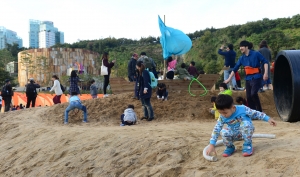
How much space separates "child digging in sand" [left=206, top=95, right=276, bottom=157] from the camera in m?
3.91

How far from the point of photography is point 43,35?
144 metres

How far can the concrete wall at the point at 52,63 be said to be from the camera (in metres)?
52.1

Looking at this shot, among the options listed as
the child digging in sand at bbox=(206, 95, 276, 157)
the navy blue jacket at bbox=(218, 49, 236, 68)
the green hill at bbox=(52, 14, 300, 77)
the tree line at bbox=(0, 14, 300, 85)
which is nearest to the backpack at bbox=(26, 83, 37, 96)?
the navy blue jacket at bbox=(218, 49, 236, 68)

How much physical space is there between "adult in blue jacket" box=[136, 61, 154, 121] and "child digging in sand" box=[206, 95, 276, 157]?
4.63 metres

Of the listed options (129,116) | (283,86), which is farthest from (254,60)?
(129,116)

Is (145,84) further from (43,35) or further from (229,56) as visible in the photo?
(43,35)

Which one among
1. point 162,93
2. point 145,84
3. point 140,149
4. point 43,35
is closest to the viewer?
point 140,149

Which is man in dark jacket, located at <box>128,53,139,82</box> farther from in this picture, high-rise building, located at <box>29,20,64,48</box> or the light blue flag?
high-rise building, located at <box>29,20,64,48</box>

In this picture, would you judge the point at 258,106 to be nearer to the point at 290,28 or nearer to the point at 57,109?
the point at 57,109

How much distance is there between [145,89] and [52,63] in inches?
2041

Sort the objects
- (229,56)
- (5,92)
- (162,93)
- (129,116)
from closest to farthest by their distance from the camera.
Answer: (129,116) < (162,93) < (229,56) < (5,92)

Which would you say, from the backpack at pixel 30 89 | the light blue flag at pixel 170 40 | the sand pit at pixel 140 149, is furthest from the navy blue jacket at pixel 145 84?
the backpack at pixel 30 89

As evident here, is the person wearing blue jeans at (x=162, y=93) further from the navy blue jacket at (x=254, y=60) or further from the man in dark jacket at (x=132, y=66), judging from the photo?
the navy blue jacket at (x=254, y=60)

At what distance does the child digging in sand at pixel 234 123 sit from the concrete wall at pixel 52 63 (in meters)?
48.8
